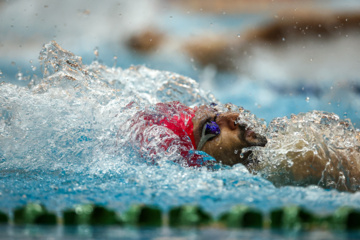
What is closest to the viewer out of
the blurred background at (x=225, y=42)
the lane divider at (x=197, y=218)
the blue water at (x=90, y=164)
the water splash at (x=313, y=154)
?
the lane divider at (x=197, y=218)

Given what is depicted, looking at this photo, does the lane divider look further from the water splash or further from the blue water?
the water splash

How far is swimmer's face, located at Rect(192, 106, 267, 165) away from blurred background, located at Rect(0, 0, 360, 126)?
4.83 ft

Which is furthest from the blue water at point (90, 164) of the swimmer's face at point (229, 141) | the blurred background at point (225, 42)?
the blurred background at point (225, 42)

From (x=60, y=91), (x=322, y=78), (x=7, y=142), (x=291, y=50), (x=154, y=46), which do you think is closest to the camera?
(x=7, y=142)

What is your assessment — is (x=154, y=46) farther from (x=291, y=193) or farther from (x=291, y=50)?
(x=291, y=193)

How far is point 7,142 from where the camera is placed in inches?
60.8

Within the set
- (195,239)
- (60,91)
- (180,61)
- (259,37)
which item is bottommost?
(195,239)

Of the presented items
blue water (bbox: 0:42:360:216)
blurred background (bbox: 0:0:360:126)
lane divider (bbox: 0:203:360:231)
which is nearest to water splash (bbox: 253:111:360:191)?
blue water (bbox: 0:42:360:216)

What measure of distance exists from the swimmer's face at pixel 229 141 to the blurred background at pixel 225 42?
1472mm

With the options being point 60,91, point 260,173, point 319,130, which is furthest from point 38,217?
point 60,91

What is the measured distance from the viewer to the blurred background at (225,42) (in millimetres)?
2803

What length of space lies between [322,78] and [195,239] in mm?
2783

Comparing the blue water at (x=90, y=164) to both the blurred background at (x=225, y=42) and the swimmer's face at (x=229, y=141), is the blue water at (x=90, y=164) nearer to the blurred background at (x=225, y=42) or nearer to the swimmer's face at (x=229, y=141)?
the swimmer's face at (x=229, y=141)

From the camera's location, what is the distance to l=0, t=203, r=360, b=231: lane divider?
0.53 meters
